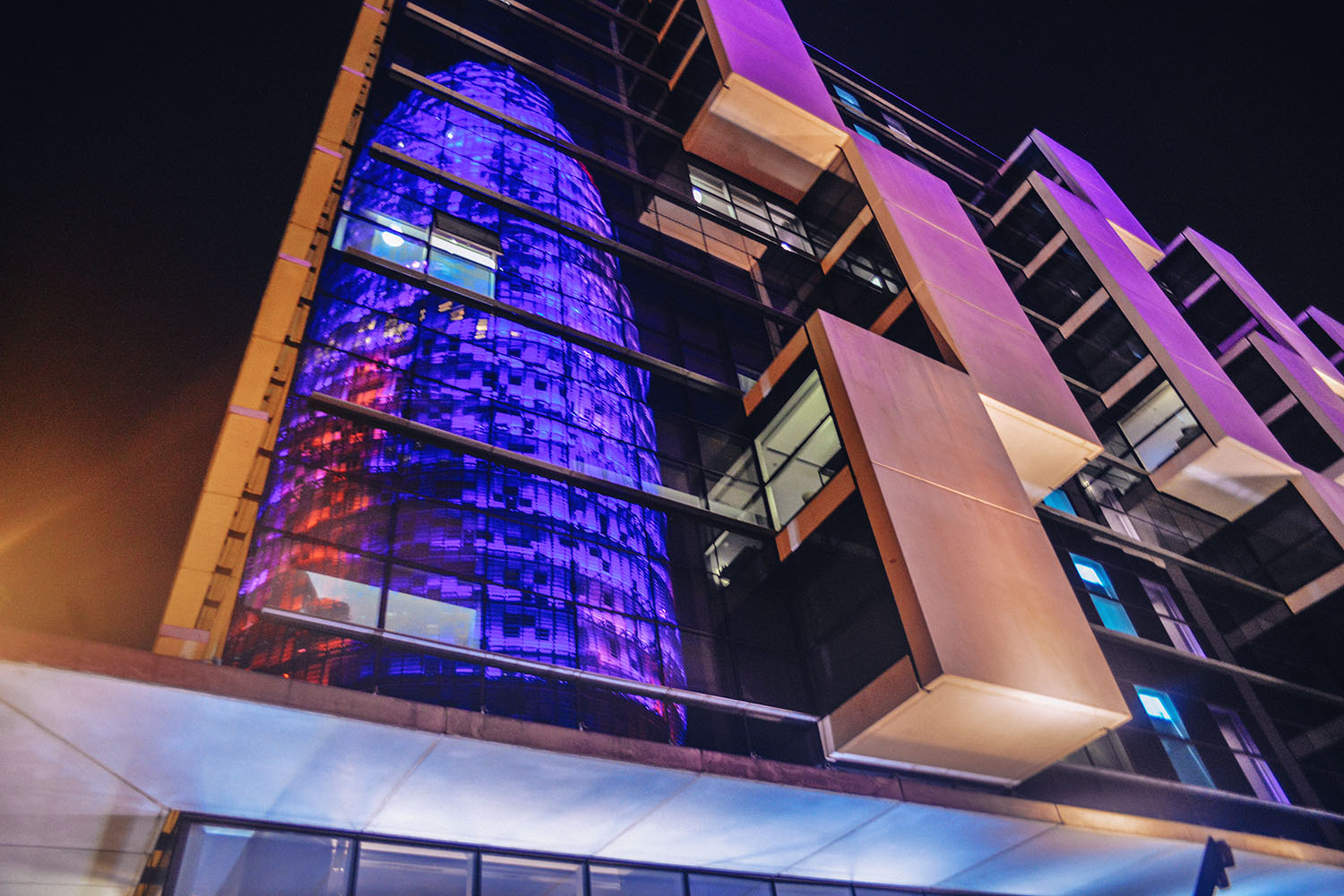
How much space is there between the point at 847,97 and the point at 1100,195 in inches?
497

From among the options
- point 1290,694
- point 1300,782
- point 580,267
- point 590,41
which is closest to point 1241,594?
point 1290,694

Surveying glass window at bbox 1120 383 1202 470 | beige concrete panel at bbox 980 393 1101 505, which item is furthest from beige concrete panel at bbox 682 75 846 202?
glass window at bbox 1120 383 1202 470

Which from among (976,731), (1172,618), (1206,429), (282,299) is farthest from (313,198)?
(1206,429)

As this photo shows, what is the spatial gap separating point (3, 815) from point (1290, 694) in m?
27.7

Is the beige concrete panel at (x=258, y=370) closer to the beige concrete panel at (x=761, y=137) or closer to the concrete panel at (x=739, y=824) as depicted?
the concrete panel at (x=739, y=824)

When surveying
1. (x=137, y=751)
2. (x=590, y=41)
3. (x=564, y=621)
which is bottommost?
(x=137, y=751)

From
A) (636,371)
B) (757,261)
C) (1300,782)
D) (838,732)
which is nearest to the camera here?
(838,732)

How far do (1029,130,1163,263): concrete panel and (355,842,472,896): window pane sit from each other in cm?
3655

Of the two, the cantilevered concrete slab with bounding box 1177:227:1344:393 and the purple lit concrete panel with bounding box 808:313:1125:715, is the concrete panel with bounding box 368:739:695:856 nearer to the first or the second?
the purple lit concrete panel with bounding box 808:313:1125:715

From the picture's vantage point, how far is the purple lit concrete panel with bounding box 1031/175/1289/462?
25500mm

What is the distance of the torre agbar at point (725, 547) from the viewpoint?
29.8 ft

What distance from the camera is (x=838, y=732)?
42.2 feet

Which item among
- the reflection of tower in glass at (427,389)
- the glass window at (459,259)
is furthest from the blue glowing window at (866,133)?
the glass window at (459,259)

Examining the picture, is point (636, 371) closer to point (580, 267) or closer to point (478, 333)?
point (580, 267)
